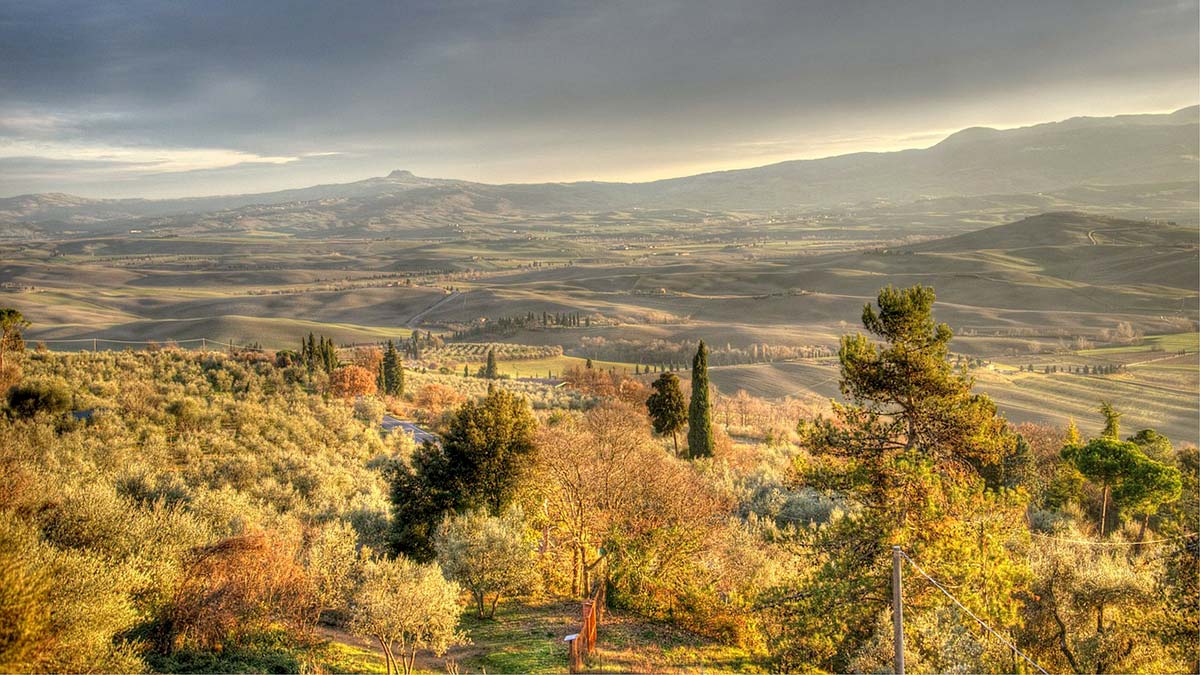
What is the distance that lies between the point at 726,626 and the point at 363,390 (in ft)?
92.4

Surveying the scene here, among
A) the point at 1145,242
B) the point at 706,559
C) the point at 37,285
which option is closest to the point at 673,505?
the point at 706,559

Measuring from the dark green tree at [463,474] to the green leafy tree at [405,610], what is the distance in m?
6.58

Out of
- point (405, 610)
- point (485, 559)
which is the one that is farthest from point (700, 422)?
point (405, 610)

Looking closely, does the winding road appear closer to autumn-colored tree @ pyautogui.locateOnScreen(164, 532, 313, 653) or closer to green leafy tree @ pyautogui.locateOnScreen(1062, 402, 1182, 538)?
green leafy tree @ pyautogui.locateOnScreen(1062, 402, 1182, 538)

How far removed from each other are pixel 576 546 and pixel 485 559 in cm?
339

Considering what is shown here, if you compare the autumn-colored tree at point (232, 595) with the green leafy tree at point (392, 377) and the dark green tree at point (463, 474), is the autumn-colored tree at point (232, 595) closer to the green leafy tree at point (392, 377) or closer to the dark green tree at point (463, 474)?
the dark green tree at point (463, 474)

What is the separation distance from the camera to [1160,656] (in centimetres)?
1294

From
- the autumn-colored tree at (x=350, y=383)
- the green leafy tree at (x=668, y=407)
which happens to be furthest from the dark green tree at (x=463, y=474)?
the autumn-colored tree at (x=350, y=383)

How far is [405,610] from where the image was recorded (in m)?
11.6

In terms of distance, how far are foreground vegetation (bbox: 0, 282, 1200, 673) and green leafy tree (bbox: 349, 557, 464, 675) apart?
0.05 metres

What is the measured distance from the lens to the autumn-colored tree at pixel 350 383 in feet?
123

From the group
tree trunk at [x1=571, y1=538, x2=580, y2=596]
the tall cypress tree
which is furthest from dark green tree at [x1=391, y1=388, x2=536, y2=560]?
the tall cypress tree

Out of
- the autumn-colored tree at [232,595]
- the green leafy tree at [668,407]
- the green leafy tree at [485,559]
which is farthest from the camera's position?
the green leafy tree at [668,407]

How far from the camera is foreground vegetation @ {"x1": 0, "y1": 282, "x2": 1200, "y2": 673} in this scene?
11.8 metres
